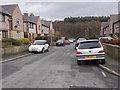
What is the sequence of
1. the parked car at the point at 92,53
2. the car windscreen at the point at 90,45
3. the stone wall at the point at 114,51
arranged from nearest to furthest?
the parked car at the point at 92,53 < the car windscreen at the point at 90,45 < the stone wall at the point at 114,51

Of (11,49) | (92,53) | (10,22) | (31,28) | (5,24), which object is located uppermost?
(10,22)

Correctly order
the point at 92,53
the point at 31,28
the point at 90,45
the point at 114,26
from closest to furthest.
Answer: the point at 92,53, the point at 90,45, the point at 31,28, the point at 114,26

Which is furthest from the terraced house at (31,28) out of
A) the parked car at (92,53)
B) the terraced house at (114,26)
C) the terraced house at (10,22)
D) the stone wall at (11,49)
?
the parked car at (92,53)

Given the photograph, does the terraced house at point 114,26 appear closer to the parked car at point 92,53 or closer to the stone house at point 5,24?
the stone house at point 5,24

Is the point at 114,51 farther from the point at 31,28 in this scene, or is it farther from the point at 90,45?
the point at 31,28

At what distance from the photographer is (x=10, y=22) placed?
2889cm

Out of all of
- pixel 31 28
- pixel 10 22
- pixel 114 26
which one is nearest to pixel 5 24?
pixel 10 22

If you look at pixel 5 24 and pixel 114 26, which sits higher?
pixel 114 26

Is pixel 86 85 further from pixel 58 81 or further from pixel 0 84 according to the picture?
pixel 0 84

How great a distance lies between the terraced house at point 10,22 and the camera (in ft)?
85.8

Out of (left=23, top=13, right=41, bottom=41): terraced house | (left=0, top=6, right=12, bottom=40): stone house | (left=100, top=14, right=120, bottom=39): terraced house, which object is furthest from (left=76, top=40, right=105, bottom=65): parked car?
(left=23, top=13, right=41, bottom=41): terraced house

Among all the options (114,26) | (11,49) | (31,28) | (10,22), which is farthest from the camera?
(114,26)

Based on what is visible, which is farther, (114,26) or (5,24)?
(114,26)

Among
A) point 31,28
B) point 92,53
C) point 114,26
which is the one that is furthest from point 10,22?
point 114,26
